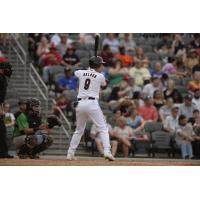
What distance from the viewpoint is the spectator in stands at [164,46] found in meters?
23.4

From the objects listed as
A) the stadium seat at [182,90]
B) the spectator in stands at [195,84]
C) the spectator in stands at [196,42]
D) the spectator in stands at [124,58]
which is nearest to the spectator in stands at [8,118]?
the spectator in stands at [124,58]

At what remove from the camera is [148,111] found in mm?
20531

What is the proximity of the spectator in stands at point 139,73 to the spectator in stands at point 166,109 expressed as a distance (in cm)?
110

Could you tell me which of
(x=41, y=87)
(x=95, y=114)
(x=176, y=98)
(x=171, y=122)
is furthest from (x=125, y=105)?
(x=95, y=114)

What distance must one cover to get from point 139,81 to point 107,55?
129 centimetres

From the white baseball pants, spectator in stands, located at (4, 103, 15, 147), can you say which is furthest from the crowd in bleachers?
the white baseball pants

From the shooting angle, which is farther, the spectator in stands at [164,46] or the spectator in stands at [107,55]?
the spectator in stands at [164,46]

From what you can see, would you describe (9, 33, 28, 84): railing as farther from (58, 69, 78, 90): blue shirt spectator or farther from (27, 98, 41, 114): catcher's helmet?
(27, 98, 41, 114): catcher's helmet

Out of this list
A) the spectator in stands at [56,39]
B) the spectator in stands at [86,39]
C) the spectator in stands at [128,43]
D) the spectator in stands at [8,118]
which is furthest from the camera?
the spectator in stands at [128,43]

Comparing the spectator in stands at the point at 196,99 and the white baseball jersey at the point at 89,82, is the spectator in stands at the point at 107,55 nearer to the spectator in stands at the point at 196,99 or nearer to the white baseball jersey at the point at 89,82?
the spectator in stands at the point at 196,99

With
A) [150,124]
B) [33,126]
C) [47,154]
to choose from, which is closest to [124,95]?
[150,124]

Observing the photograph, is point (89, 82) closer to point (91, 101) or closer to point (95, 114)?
point (91, 101)

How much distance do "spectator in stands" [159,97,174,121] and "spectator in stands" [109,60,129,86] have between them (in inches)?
59.8

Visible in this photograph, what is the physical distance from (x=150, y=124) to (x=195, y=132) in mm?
1213
